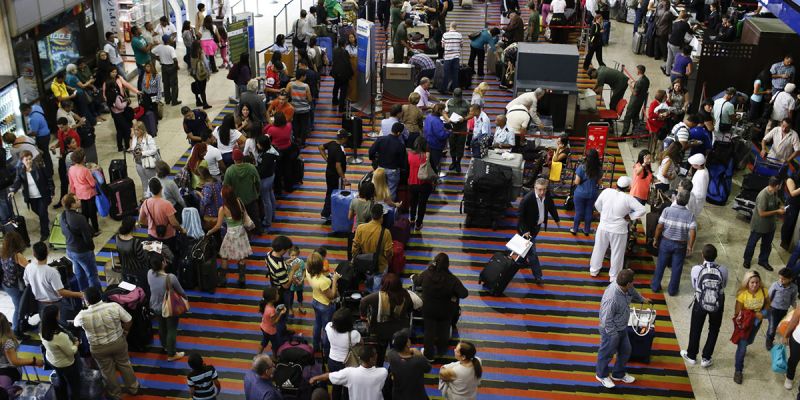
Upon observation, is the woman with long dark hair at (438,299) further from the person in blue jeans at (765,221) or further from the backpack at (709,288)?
the person in blue jeans at (765,221)

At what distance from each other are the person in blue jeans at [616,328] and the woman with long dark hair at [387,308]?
2.17 m

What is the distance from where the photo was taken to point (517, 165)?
541 inches

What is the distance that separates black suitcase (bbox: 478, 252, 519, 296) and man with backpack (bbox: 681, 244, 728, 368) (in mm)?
2480

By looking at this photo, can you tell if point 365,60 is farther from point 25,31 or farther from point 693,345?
point 693,345

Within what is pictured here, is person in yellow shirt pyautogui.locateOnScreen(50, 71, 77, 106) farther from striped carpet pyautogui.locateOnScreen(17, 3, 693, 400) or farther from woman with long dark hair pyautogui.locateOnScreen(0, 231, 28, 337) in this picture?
woman with long dark hair pyautogui.locateOnScreen(0, 231, 28, 337)

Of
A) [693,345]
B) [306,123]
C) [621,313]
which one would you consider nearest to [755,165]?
[693,345]

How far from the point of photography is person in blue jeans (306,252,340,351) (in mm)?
9562

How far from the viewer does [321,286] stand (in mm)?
9578

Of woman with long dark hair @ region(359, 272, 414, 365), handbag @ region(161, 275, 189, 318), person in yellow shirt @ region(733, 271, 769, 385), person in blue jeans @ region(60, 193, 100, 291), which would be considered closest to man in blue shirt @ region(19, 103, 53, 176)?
person in blue jeans @ region(60, 193, 100, 291)

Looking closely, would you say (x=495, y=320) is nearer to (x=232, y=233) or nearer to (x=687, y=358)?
(x=687, y=358)

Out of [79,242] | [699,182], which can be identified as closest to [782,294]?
[699,182]

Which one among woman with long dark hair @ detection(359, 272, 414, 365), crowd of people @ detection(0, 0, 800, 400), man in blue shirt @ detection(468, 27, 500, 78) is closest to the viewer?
crowd of people @ detection(0, 0, 800, 400)

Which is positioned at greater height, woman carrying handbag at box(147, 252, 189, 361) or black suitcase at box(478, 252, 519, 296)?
woman carrying handbag at box(147, 252, 189, 361)

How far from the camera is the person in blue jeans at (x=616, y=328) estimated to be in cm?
938
